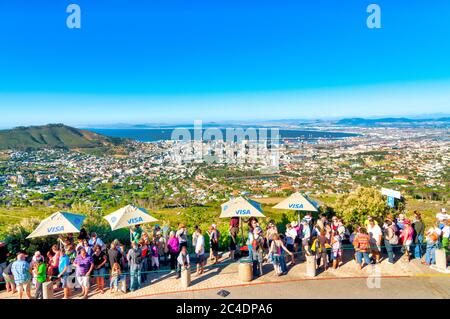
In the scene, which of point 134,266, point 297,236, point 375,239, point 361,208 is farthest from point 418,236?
point 134,266

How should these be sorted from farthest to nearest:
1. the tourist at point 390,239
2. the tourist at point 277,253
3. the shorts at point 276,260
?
the tourist at point 390,239 < the shorts at point 276,260 < the tourist at point 277,253

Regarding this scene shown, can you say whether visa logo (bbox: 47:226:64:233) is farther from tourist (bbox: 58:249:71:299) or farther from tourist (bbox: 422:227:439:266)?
tourist (bbox: 422:227:439:266)

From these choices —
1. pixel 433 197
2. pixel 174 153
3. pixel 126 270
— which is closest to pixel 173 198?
pixel 433 197

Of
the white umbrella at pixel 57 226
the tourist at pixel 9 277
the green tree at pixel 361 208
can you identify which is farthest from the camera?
the green tree at pixel 361 208

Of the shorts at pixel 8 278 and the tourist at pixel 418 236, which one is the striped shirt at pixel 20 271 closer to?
the shorts at pixel 8 278

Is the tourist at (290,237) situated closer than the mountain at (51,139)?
Yes

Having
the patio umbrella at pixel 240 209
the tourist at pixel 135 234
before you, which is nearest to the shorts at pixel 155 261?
the tourist at pixel 135 234

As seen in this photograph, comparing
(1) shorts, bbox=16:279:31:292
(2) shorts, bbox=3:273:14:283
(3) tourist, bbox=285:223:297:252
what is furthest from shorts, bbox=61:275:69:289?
(3) tourist, bbox=285:223:297:252
